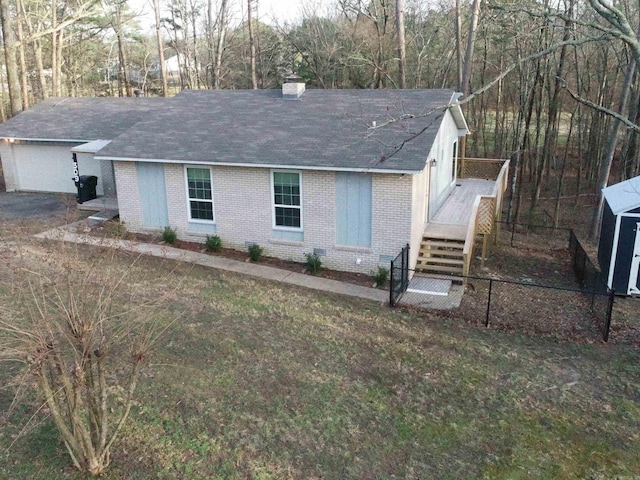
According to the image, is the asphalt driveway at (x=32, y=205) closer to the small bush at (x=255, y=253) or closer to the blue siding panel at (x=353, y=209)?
the small bush at (x=255, y=253)

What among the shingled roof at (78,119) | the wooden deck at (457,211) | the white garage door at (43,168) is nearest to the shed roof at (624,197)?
the wooden deck at (457,211)

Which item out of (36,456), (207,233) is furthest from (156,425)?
(207,233)

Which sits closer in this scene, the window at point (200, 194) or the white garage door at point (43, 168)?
the window at point (200, 194)

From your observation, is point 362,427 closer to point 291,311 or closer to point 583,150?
point 291,311

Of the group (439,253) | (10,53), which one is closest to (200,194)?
(439,253)

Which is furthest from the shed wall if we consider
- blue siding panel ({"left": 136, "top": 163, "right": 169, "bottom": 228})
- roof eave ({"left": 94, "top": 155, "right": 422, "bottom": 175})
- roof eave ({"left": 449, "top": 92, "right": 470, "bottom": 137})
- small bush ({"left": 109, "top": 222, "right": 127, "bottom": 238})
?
small bush ({"left": 109, "top": 222, "right": 127, "bottom": 238})

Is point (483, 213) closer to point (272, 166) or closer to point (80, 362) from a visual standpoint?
point (272, 166)
